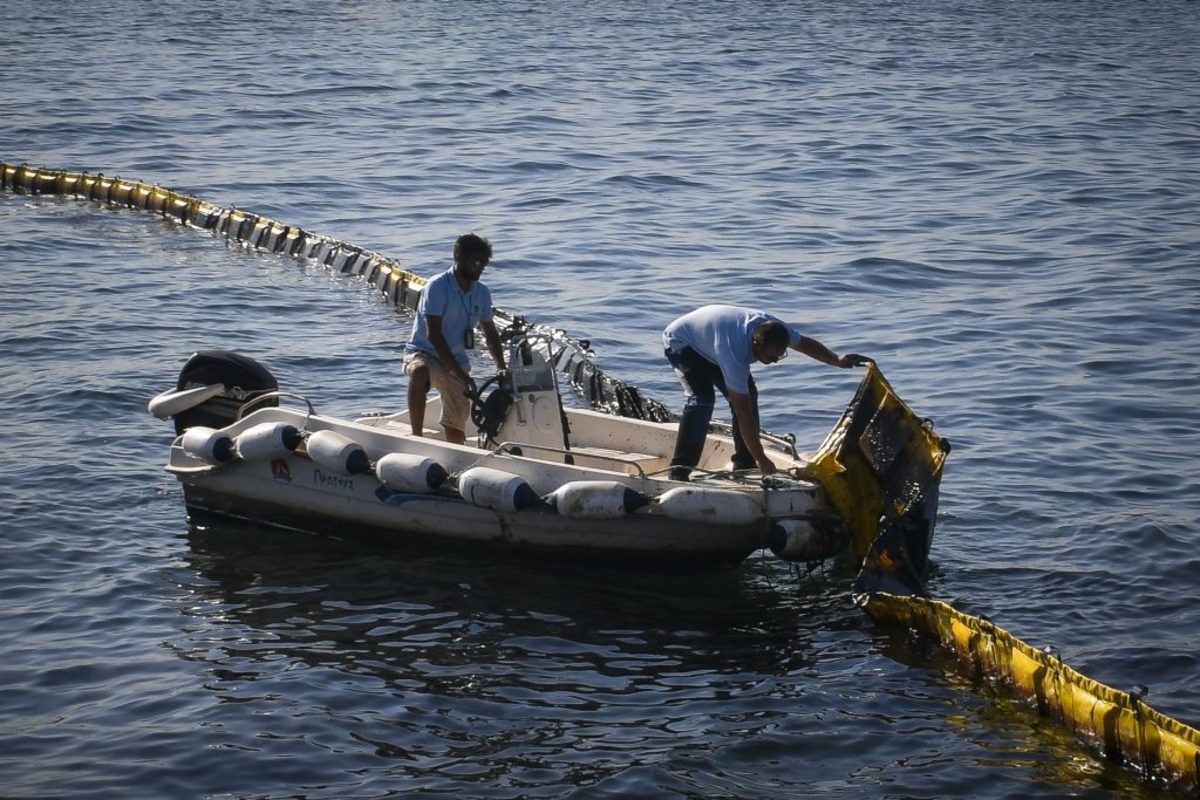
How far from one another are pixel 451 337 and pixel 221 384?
2269 millimetres

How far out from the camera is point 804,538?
36.8 feet

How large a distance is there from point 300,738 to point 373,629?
5.32 feet

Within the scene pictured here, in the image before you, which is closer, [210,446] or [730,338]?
[730,338]

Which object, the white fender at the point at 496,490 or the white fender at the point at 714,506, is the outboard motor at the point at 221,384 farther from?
the white fender at the point at 714,506

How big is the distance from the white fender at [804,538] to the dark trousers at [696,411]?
0.95 metres

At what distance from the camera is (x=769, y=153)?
1241 inches

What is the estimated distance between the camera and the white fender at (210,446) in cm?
1289

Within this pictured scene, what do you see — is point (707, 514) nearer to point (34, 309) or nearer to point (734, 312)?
point (734, 312)

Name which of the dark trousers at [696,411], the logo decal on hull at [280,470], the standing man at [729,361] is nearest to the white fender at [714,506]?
the standing man at [729,361]

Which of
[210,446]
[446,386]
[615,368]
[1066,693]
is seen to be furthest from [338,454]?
[615,368]

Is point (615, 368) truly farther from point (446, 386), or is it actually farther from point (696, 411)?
point (696, 411)

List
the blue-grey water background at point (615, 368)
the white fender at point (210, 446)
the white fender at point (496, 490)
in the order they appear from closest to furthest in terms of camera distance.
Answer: the blue-grey water background at point (615, 368) < the white fender at point (496, 490) < the white fender at point (210, 446)

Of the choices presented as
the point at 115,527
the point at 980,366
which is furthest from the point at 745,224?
the point at 115,527

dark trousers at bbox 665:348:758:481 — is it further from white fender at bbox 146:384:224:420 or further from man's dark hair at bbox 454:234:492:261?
white fender at bbox 146:384:224:420
